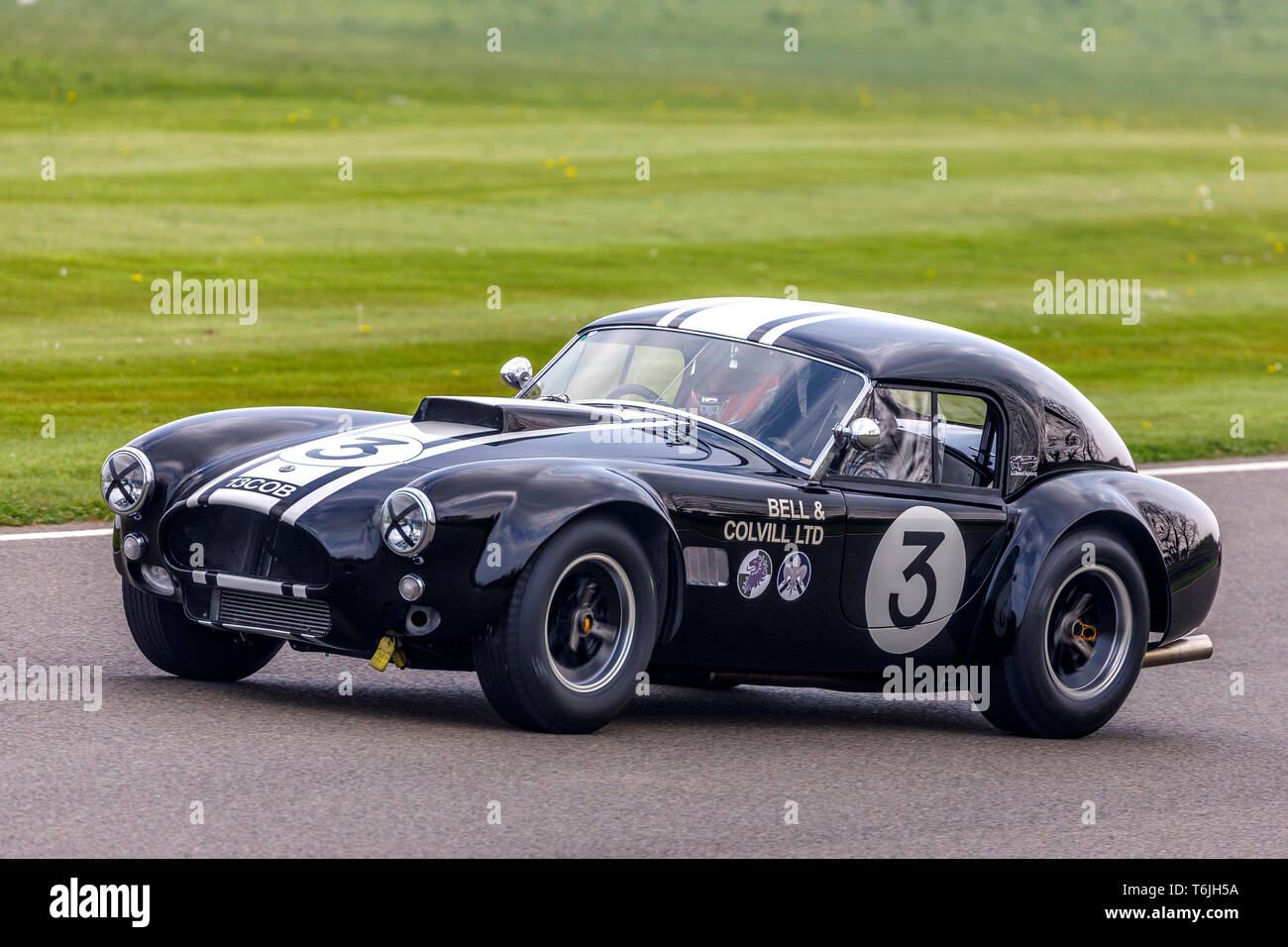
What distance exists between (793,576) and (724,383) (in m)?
0.96

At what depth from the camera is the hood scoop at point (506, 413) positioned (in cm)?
738

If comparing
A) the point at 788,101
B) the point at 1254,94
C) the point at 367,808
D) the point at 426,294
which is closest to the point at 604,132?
the point at 788,101

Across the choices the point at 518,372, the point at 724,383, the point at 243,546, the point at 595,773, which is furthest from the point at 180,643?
the point at 724,383

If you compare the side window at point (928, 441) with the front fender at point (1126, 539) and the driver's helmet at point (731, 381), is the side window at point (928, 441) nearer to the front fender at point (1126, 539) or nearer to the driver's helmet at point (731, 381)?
the front fender at point (1126, 539)

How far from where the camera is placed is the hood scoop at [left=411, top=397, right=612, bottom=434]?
7.38m

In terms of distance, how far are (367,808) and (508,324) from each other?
1494cm

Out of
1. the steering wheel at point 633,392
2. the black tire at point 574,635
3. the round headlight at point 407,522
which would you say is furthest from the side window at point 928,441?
the round headlight at point 407,522

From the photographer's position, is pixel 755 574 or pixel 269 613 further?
pixel 755 574

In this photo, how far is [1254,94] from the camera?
5294cm

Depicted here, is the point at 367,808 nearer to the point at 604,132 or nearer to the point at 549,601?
the point at 549,601

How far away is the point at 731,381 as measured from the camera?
7750 mm

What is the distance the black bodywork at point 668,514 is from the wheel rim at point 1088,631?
0.22 m

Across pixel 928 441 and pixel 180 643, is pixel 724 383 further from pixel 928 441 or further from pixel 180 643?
pixel 180 643

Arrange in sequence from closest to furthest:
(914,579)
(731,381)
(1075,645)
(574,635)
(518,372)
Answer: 1. (574,635)
2. (914,579)
3. (731,381)
4. (1075,645)
5. (518,372)
